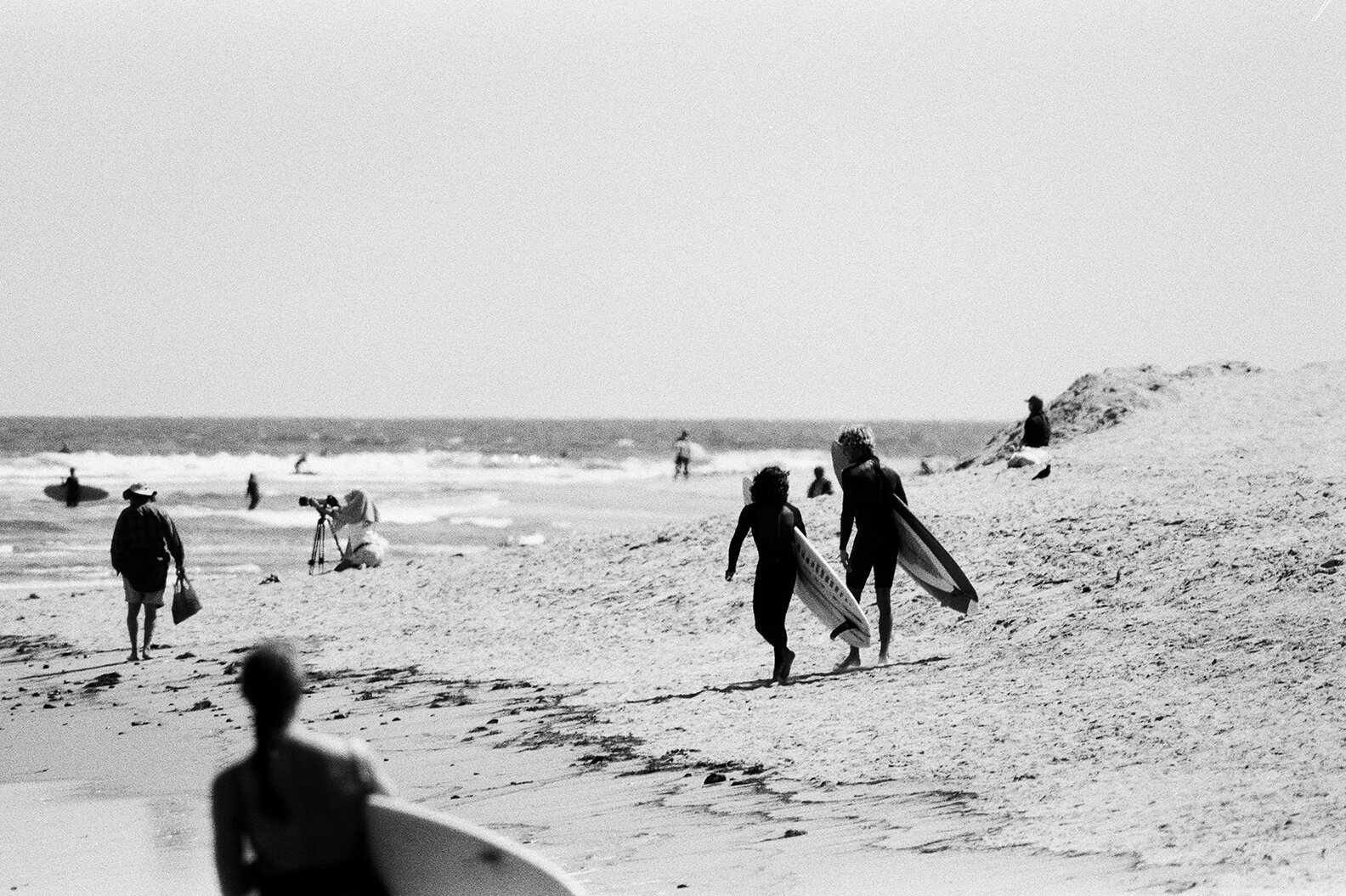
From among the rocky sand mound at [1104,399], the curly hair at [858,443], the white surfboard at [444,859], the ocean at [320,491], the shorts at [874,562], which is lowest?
the ocean at [320,491]

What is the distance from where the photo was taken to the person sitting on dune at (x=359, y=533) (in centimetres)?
1908

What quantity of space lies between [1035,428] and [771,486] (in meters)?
10.1

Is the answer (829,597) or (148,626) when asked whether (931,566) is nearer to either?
(829,597)

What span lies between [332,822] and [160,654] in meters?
10.7

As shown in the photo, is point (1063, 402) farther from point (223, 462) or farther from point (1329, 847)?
point (223, 462)

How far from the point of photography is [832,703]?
29.3 ft

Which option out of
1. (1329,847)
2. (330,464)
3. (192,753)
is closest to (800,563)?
(192,753)

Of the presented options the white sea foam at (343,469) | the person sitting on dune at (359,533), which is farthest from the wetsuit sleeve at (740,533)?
the white sea foam at (343,469)

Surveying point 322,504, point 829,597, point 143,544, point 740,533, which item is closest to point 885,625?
point 829,597

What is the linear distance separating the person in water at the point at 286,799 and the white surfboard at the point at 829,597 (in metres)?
6.57

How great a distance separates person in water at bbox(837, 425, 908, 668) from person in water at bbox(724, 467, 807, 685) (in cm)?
45

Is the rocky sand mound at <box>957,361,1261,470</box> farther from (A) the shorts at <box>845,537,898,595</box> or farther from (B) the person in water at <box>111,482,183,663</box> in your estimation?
(B) the person in water at <box>111,482,183,663</box>

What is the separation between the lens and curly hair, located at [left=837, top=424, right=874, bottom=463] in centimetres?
1023

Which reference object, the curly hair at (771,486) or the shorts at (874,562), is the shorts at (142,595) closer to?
the curly hair at (771,486)
